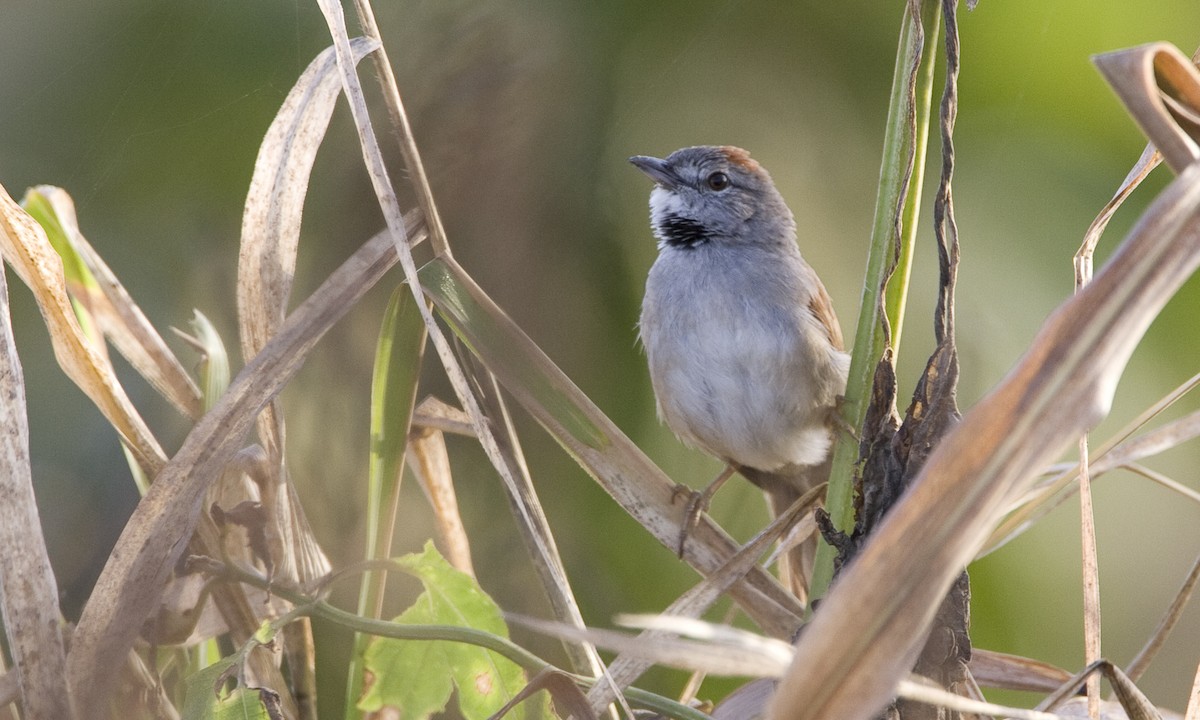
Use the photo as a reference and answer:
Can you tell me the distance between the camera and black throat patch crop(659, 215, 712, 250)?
308 cm

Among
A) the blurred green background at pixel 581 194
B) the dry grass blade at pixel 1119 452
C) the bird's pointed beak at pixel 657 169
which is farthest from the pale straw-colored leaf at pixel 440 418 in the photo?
the bird's pointed beak at pixel 657 169

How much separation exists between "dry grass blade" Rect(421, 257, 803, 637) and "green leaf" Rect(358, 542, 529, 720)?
0.29 metres

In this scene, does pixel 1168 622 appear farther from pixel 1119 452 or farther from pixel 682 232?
pixel 682 232

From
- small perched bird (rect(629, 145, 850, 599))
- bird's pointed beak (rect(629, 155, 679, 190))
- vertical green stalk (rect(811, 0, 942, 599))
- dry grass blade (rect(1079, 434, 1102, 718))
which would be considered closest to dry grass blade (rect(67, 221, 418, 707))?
vertical green stalk (rect(811, 0, 942, 599))

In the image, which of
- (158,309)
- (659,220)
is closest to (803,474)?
(659,220)

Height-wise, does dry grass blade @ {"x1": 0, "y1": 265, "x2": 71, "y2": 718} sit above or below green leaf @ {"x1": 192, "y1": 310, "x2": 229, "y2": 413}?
below

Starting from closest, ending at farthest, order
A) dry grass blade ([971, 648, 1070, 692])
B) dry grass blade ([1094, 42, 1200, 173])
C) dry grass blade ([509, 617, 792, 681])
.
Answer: dry grass blade ([509, 617, 792, 681]), dry grass blade ([1094, 42, 1200, 173]), dry grass blade ([971, 648, 1070, 692])

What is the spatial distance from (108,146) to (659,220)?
1472 mm

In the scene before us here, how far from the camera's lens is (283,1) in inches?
105

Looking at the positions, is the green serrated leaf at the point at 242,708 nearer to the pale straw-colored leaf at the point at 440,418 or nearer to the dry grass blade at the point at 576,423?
the dry grass blade at the point at 576,423

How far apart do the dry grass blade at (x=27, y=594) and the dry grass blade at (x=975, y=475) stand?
3.66 ft

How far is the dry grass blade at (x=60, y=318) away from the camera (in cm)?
166

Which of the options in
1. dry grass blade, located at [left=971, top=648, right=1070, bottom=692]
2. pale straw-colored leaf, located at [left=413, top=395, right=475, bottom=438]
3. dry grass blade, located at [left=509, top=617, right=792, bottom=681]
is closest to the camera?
dry grass blade, located at [left=509, top=617, right=792, bottom=681]

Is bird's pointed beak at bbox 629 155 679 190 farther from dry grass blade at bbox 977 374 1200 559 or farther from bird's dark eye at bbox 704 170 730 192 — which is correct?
dry grass blade at bbox 977 374 1200 559
